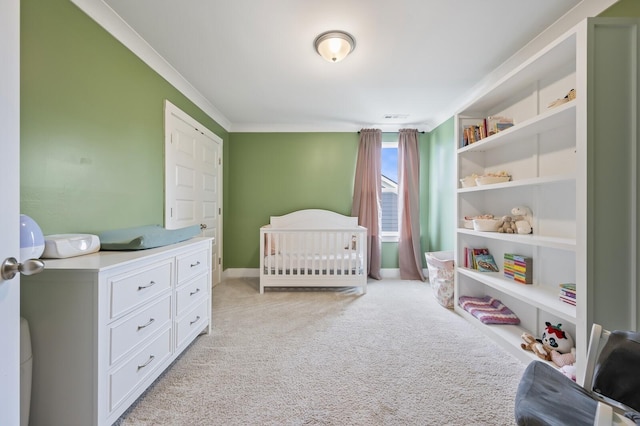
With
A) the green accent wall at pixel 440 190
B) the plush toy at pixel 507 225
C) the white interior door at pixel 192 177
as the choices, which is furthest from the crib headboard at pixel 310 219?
the plush toy at pixel 507 225

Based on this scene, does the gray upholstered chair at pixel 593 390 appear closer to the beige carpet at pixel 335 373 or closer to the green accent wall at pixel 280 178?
the beige carpet at pixel 335 373

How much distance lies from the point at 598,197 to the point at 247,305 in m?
2.77

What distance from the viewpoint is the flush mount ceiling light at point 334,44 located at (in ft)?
5.93

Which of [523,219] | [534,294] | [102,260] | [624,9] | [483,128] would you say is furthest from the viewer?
[483,128]

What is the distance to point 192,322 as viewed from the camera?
1.80m

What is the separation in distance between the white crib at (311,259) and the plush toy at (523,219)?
146cm

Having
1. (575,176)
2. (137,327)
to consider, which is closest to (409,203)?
(575,176)

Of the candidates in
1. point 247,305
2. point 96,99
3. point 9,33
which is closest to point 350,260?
point 247,305

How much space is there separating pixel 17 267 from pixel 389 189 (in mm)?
3906

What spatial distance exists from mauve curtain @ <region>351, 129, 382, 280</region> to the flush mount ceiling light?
1.87m

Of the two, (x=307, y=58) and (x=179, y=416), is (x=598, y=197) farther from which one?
(x=179, y=416)

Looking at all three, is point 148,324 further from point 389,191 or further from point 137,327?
point 389,191

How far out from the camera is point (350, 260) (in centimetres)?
308

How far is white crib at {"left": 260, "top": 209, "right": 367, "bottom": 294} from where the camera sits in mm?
3057
